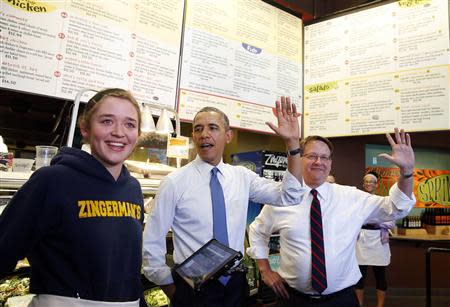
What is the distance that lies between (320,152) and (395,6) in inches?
81.0

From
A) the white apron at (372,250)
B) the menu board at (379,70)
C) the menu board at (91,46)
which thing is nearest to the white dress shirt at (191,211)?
the menu board at (91,46)

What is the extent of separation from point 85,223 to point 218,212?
0.88m

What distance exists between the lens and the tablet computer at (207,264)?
1391 millimetres

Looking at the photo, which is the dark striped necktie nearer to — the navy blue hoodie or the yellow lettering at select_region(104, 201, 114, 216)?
the navy blue hoodie

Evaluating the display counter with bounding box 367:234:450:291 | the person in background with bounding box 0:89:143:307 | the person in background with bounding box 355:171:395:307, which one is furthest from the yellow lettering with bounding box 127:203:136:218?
the display counter with bounding box 367:234:450:291

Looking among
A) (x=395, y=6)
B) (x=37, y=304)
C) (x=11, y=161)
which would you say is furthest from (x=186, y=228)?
(x=395, y=6)

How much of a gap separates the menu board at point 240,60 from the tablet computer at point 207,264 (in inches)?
61.1

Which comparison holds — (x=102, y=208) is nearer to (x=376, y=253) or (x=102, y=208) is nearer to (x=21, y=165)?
(x=21, y=165)

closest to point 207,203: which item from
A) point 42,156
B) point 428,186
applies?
point 42,156

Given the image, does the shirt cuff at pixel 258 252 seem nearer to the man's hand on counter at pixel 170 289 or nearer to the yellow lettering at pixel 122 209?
the man's hand on counter at pixel 170 289

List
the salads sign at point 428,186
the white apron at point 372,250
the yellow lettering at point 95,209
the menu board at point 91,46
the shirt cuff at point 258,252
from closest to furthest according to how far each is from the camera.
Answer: the yellow lettering at point 95,209, the menu board at point 91,46, the shirt cuff at point 258,252, the white apron at point 372,250, the salads sign at point 428,186

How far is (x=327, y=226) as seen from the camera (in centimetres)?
222

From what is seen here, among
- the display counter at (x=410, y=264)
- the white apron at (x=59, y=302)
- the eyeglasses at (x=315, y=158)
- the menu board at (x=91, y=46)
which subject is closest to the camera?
the white apron at (x=59, y=302)

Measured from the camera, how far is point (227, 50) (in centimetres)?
322
